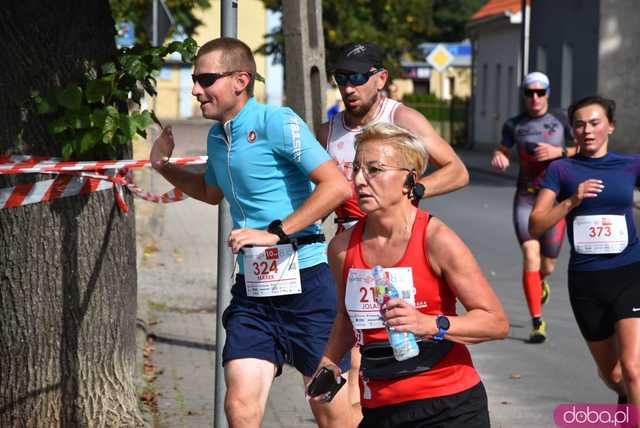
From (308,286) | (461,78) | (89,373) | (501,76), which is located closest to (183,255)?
(89,373)

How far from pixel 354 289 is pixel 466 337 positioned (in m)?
0.43

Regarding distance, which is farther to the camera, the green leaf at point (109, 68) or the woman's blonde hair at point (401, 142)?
the green leaf at point (109, 68)

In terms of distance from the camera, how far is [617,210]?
745 centimetres

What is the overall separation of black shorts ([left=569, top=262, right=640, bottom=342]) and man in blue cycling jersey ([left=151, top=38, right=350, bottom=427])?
74.3 inches

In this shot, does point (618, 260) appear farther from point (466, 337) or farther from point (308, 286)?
point (466, 337)

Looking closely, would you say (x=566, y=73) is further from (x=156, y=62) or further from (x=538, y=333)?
(x=156, y=62)

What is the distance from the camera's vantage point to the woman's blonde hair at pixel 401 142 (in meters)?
4.43

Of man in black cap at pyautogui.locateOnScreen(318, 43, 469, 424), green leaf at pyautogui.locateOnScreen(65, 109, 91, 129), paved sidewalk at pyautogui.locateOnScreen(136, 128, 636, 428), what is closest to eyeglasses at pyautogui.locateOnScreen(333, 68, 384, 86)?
man in black cap at pyautogui.locateOnScreen(318, 43, 469, 424)

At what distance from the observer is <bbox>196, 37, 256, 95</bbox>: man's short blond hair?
573 cm

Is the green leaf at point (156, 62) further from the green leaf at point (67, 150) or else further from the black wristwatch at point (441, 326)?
the black wristwatch at point (441, 326)

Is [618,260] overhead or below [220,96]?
below

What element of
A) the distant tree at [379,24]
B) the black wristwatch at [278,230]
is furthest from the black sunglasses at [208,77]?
the distant tree at [379,24]

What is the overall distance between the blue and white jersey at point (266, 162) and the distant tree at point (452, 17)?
327 ft

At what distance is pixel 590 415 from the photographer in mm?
7883
